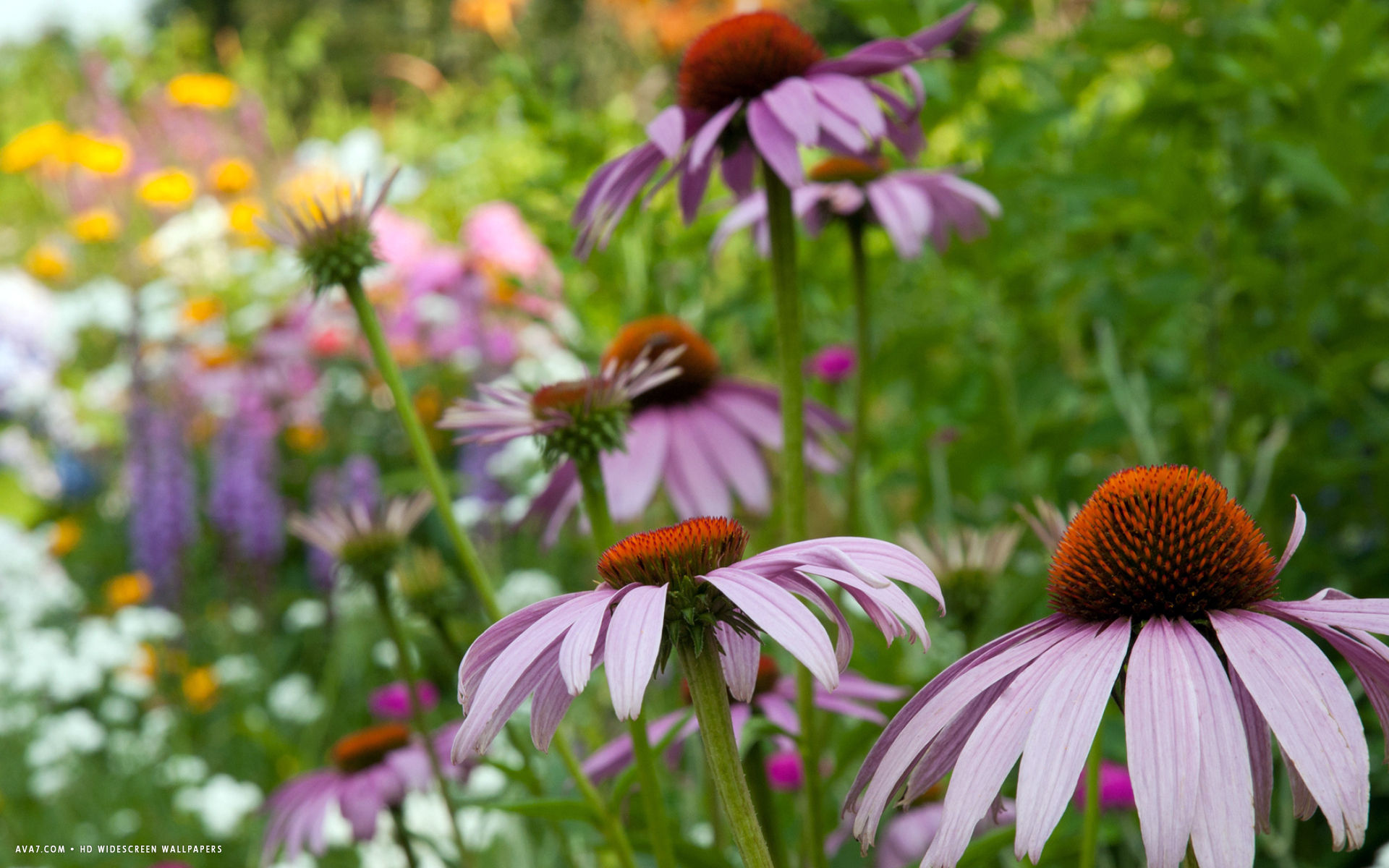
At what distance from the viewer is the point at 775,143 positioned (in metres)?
0.96

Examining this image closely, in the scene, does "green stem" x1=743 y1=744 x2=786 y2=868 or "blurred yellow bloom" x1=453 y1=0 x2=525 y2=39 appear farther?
"blurred yellow bloom" x1=453 y1=0 x2=525 y2=39

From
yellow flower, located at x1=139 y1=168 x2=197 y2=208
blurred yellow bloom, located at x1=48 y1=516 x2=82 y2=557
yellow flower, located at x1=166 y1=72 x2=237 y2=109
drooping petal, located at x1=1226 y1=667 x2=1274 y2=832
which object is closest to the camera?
drooping petal, located at x1=1226 y1=667 x2=1274 y2=832

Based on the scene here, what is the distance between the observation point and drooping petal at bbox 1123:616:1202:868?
0.52 meters

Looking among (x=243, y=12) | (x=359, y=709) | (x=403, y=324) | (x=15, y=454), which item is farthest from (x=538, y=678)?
(x=243, y=12)

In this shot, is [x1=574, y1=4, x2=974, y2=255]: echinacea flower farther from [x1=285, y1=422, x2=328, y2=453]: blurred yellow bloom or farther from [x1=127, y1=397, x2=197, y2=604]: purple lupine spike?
[x1=285, y1=422, x2=328, y2=453]: blurred yellow bloom

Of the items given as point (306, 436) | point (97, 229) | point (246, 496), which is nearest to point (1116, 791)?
point (246, 496)

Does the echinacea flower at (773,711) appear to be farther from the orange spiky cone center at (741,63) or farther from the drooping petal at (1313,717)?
the orange spiky cone center at (741,63)

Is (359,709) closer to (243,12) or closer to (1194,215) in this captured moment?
(1194,215)

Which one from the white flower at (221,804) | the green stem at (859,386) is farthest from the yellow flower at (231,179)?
the green stem at (859,386)

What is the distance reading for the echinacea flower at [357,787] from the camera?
1.47 metres

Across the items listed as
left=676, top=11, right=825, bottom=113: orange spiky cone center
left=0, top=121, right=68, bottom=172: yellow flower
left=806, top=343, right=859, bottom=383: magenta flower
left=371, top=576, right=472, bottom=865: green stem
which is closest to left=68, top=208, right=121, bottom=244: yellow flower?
left=0, top=121, right=68, bottom=172: yellow flower

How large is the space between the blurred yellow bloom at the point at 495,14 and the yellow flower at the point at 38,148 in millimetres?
2400

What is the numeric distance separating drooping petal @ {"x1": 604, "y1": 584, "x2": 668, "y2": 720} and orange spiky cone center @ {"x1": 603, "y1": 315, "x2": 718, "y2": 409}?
0.78 metres

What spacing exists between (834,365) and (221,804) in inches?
62.2
